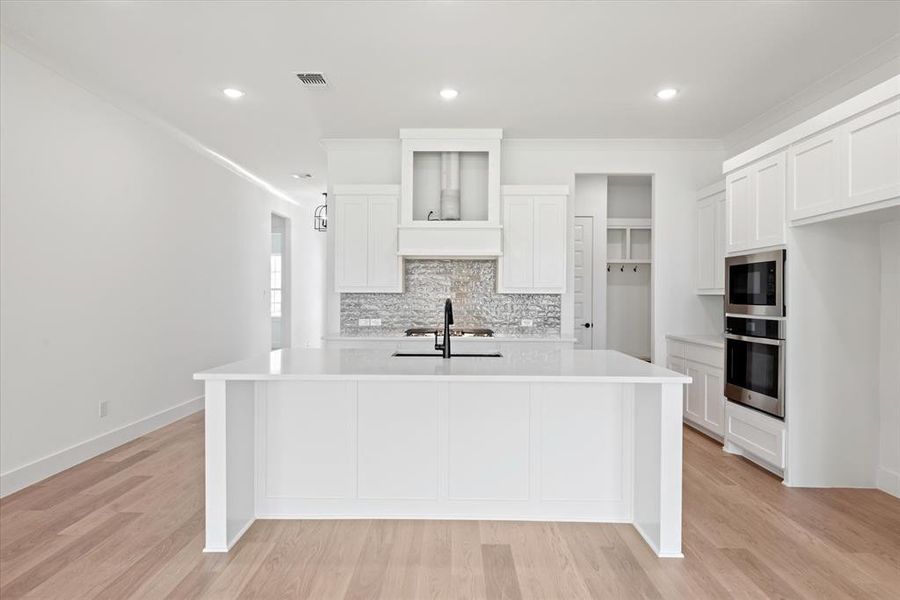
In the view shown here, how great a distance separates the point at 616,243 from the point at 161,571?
19.9 ft

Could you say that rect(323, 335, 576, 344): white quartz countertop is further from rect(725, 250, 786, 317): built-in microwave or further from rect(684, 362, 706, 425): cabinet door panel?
rect(725, 250, 786, 317): built-in microwave

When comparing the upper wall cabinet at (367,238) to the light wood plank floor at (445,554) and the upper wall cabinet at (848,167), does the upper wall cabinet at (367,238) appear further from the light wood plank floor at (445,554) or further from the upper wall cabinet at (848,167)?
the upper wall cabinet at (848,167)

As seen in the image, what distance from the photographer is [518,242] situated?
17.0 feet

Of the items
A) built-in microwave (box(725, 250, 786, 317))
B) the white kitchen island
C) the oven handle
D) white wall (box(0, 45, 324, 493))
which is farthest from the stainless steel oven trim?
white wall (box(0, 45, 324, 493))

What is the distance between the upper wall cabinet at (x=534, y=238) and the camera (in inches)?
203

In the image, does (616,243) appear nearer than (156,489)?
No

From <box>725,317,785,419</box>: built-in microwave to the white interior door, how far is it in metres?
2.55

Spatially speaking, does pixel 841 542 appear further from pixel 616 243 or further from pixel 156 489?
pixel 616 243

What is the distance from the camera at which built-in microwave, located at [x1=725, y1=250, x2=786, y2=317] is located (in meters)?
3.51

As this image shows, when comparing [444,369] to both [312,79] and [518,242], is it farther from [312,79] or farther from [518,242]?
Answer: [518,242]

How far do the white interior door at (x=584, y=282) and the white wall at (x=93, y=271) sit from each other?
4.18 meters

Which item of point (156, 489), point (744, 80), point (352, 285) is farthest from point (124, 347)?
point (744, 80)

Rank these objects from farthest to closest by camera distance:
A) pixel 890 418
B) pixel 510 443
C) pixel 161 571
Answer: pixel 890 418, pixel 510 443, pixel 161 571

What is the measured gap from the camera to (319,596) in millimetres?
2135
